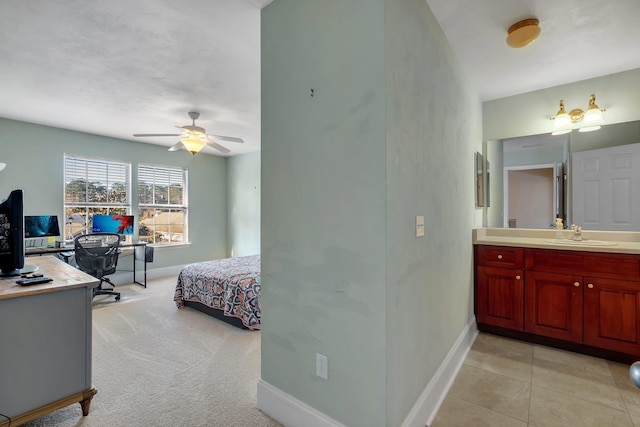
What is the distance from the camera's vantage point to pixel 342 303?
1495 millimetres

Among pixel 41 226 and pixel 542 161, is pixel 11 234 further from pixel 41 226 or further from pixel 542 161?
pixel 542 161

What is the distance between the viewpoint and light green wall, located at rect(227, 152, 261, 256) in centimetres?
609

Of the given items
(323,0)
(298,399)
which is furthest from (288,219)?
(323,0)

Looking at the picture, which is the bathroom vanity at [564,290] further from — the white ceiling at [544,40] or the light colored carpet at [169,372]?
the light colored carpet at [169,372]

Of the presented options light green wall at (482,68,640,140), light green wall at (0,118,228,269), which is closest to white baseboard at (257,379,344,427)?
light green wall at (482,68,640,140)

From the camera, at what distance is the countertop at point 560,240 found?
2471 millimetres

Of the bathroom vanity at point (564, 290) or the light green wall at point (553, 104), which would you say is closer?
the bathroom vanity at point (564, 290)

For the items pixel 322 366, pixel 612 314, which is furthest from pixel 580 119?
pixel 322 366

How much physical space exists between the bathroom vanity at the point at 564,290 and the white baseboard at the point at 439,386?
514mm

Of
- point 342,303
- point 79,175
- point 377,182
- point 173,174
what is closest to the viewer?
point 377,182

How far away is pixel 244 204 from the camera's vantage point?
633cm

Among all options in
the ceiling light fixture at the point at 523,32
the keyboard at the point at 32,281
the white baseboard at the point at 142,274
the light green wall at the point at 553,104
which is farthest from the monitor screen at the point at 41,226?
the light green wall at the point at 553,104

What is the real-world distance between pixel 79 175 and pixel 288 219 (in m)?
4.70

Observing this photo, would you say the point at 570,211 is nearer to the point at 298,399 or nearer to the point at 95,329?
the point at 298,399
